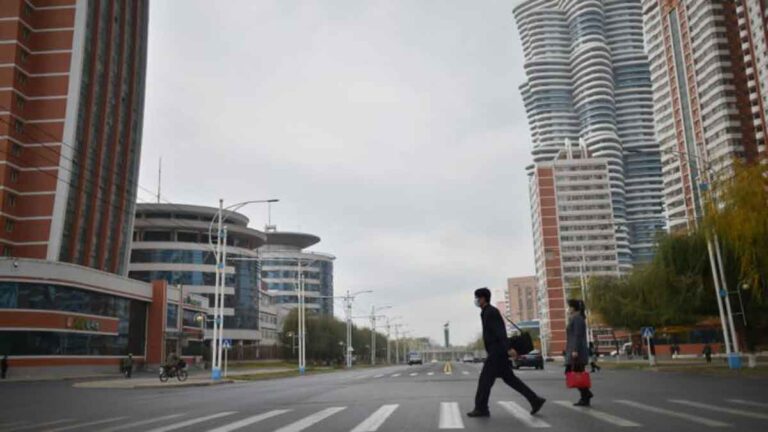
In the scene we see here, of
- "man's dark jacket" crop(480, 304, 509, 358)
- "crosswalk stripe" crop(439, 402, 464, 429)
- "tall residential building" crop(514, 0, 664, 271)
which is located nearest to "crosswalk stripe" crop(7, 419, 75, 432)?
"crosswalk stripe" crop(439, 402, 464, 429)

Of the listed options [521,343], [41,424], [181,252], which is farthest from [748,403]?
[181,252]

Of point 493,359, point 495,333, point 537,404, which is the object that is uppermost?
point 495,333

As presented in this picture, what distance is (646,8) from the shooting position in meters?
116

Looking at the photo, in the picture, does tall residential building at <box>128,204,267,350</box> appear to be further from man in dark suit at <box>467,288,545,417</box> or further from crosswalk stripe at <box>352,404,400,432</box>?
man in dark suit at <box>467,288,545,417</box>

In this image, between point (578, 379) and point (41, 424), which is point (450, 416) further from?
point (41, 424)

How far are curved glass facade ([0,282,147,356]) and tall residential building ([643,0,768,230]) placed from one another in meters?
67.8

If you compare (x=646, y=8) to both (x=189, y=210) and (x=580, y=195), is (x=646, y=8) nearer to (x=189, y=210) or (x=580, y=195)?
(x=580, y=195)

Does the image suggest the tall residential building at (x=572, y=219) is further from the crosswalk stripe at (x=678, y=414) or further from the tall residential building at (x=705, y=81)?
the crosswalk stripe at (x=678, y=414)

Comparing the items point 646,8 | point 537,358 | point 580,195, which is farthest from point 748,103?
point 537,358

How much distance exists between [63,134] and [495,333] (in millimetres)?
64981

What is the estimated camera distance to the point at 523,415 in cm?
924

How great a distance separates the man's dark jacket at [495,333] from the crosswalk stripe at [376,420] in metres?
1.83

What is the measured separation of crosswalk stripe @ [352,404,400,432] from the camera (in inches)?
317

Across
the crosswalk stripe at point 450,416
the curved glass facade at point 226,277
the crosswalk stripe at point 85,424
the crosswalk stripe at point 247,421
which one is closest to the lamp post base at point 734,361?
the crosswalk stripe at point 450,416
